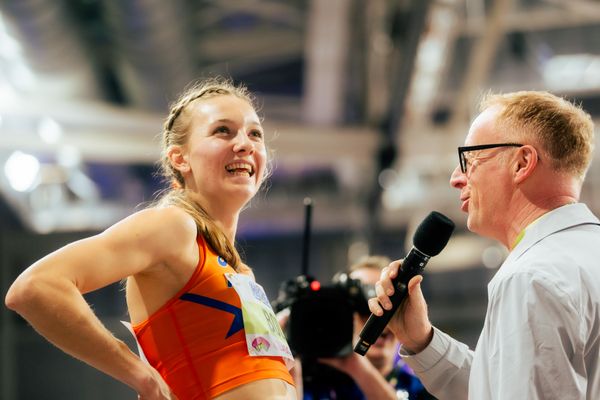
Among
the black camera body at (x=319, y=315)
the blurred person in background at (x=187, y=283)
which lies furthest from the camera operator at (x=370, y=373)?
the blurred person in background at (x=187, y=283)

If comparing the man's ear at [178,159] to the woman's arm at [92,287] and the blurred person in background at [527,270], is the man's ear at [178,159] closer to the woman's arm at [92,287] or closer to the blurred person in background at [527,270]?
the woman's arm at [92,287]

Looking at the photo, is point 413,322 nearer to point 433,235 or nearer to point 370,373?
point 433,235

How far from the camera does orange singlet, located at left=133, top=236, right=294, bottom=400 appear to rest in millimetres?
1705

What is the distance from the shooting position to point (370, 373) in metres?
2.60

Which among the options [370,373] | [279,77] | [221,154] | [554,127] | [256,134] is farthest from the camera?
[279,77]

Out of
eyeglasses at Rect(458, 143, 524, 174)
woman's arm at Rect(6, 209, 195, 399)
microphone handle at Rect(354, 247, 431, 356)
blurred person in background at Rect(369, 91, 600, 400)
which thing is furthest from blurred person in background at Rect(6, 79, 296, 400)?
eyeglasses at Rect(458, 143, 524, 174)

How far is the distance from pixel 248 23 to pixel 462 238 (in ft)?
19.5

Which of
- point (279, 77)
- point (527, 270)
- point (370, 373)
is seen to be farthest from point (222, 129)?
point (279, 77)

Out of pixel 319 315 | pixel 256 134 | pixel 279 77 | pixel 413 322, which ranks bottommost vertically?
pixel 319 315

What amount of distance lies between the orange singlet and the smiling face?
0.80 feet

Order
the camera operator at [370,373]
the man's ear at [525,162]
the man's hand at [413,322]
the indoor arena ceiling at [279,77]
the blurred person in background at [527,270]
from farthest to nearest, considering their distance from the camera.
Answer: the indoor arena ceiling at [279,77], the camera operator at [370,373], the man's hand at [413,322], the man's ear at [525,162], the blurred person in background at [527,270]

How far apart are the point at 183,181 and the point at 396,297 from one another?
1.94ft

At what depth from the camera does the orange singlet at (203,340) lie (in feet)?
5.59

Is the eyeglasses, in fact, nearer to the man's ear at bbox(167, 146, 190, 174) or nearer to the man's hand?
the man's hand
